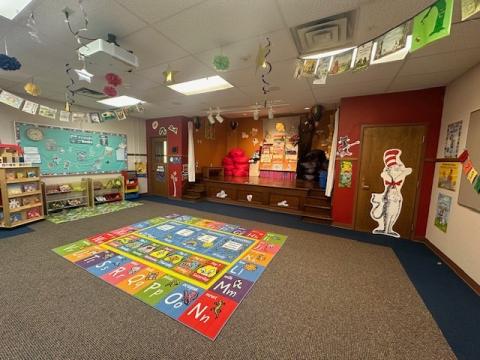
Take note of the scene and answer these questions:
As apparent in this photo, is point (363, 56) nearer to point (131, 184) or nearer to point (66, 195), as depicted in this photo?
point (131, 184)

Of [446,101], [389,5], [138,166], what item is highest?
[389,5]

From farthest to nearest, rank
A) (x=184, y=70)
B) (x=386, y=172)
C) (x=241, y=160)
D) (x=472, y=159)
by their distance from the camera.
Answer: (x=241, y=160) < (x=386, y=172) < (x=184, y=70) < (x=472, y=159)

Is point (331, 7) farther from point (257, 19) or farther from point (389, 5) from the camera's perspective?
point (257, 19)

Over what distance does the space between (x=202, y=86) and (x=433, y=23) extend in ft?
10.5

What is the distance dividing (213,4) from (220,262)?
266 centimetres

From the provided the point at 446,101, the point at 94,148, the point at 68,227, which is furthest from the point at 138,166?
the point at 446,101

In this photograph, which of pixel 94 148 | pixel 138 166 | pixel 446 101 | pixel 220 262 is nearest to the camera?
pixel 220 262

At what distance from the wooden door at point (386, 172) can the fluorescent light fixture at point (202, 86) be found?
9.25ft

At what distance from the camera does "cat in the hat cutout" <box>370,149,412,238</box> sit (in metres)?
3.53

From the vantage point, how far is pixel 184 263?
2463 millimetres

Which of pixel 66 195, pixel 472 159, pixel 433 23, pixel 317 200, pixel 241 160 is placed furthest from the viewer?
pixel 241 160

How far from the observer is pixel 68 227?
11.8 ft

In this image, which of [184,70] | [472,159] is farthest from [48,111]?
[472,159]

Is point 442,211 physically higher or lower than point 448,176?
lower
